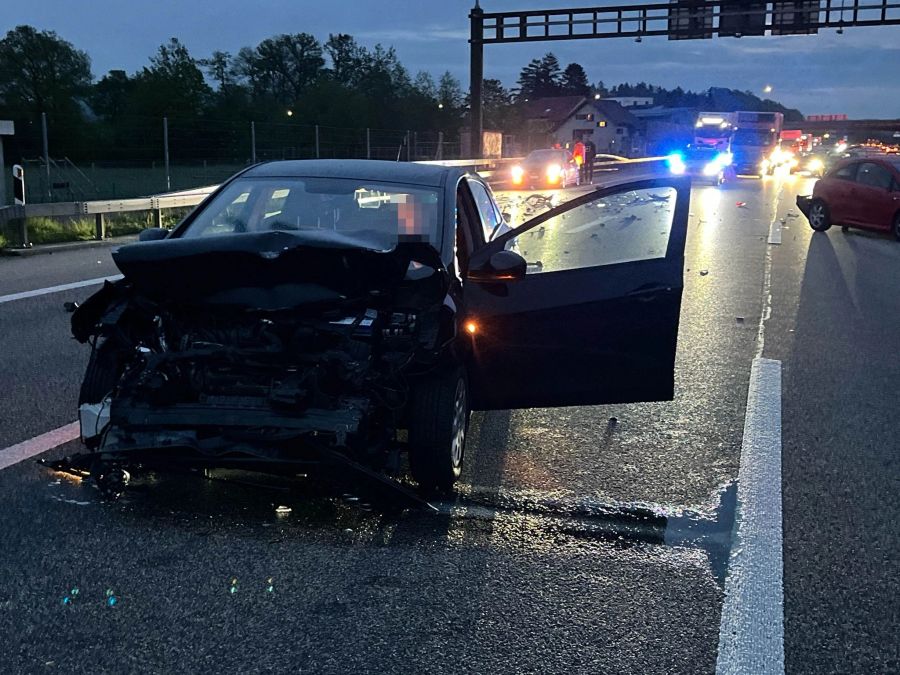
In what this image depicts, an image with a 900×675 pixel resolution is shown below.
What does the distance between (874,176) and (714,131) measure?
33.4m

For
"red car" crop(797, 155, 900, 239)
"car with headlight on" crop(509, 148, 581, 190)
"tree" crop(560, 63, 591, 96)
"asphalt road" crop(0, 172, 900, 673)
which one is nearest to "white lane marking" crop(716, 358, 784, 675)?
"asphalt road" crop(0, 172, 900, 673)

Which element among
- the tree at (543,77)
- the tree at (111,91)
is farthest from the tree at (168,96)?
the tree at (543,77)

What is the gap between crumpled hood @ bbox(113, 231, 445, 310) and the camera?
3.94 m

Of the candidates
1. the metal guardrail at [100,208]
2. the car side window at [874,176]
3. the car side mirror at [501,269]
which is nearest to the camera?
the car side mirror at [501,269]

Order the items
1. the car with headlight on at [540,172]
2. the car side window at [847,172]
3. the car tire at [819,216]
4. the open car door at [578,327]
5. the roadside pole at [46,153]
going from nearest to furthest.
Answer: the open car door at [578,327]
the car side window at [847,172]
the car tire at [819,216]
the roadside pole at [46,153]
the car with headlight on at [540,172]

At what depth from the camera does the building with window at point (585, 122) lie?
374 feet

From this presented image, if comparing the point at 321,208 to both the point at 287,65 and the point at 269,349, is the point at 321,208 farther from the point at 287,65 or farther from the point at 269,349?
the point at 287,65

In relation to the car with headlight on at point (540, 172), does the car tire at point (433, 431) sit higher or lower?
lower

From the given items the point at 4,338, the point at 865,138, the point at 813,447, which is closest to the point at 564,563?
the point at 813,447

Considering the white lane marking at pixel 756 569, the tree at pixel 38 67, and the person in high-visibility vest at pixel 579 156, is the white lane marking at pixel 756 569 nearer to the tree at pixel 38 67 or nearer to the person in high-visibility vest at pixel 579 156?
the person in high-visibility vest at pixel 579 156

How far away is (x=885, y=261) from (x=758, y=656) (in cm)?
1281

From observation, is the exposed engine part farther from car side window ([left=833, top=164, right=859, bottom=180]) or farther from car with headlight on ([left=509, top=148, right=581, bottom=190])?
car with headlight on ([left=509, top=148, right=581, bottom=190])

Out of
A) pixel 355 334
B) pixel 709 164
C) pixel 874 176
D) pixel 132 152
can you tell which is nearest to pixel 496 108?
pixel 709 164

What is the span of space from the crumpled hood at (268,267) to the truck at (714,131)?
46.3 metres
